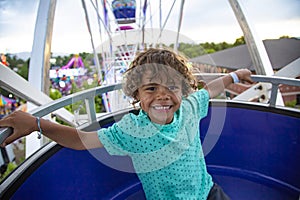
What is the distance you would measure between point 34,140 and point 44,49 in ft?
2.85

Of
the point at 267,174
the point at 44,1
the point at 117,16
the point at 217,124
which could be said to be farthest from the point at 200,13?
the point at 117,16

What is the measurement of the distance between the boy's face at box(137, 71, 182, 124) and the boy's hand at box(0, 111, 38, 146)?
0.26m

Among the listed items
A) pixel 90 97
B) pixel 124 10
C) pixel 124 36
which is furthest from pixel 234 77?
pixel 124 10

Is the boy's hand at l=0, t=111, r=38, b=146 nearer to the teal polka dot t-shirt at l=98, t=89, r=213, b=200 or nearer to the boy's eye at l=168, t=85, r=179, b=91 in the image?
the teal polka dot t-shirt at l=98, t=89, r=213, b=200

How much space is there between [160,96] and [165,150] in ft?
0.46

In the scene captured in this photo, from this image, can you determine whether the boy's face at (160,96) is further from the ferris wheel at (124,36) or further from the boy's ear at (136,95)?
the ferris wheel at (124,36)

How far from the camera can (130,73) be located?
0.74m

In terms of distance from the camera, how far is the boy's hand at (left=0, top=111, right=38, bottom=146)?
56cm

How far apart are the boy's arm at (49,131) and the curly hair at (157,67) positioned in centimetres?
17

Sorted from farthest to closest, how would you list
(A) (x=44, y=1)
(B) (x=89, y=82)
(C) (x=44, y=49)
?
(A) (x=44, y=1)
(C) (x=44, y=49)
(B) (x=89, y=82)

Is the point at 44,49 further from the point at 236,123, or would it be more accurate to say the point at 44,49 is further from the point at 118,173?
the point at 236,123

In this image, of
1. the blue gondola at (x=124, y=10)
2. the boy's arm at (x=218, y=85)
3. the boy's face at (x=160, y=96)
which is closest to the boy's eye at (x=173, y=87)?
the boy's face at (x=160, y=96)

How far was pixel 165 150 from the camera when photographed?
0.69 m

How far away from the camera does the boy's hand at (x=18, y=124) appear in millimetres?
558
